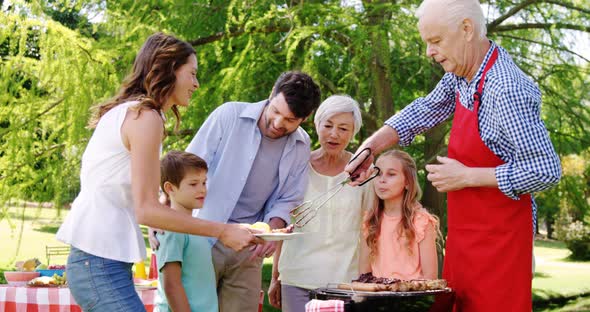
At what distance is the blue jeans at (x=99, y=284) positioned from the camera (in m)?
2.43

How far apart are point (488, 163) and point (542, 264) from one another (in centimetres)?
1370

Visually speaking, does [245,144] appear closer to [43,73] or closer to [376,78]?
[376,78]

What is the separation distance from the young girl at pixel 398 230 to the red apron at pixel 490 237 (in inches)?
30.3


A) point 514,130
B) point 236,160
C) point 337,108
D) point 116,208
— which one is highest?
point 337,108

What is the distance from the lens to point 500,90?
2.53m

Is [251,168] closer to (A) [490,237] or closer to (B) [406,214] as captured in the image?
(B) [406,214]

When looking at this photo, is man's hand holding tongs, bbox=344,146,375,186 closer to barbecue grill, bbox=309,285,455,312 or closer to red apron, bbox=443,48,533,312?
red apron, bbox=443,48,533,312

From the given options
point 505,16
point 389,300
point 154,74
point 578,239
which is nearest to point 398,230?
point 389,300

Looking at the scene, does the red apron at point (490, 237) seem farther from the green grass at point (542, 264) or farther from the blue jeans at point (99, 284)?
the green grass at point (542, 264)

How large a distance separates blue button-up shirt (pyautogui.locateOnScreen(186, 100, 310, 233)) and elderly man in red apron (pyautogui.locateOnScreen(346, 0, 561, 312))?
40.5 inches

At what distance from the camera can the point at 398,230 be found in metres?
3.61

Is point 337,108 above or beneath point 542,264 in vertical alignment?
above

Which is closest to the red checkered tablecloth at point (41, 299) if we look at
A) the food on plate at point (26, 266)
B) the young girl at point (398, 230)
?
the food on plate at point (26, 266)

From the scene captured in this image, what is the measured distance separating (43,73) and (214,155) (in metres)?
3.10
